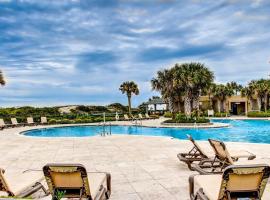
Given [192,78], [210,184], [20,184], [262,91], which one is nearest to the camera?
[210,184]

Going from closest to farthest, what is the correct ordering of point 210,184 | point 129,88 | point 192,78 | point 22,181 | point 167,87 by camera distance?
point 210,184
point 22,181
point 192,78
point 167,87
point 129,88

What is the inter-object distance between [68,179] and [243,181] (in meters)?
2.17

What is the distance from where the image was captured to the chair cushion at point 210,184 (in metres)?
4.01

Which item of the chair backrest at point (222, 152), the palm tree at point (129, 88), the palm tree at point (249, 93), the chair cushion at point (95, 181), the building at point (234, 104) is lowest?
the chair cushion at point (95, 181)

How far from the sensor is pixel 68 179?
412 cm

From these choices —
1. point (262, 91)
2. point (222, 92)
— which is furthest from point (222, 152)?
point (222, 92)

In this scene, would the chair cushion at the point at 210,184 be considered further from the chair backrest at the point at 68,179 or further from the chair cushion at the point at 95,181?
the chair backrest at the point at 68,179

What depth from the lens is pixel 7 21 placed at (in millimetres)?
20875

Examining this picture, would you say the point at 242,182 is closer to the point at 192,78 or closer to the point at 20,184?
the point at 20,184

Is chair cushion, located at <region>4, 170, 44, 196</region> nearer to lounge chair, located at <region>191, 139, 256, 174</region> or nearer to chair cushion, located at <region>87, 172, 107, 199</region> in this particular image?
chair cushion, located at <region>87, 172, 107, 199</region>

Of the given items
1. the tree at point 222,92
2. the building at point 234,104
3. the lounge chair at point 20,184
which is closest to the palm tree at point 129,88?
the building at point 234,104

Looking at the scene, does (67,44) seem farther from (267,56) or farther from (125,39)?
(267,56)

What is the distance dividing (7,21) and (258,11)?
15.5 meters

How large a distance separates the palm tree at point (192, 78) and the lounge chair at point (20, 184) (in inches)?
1049
